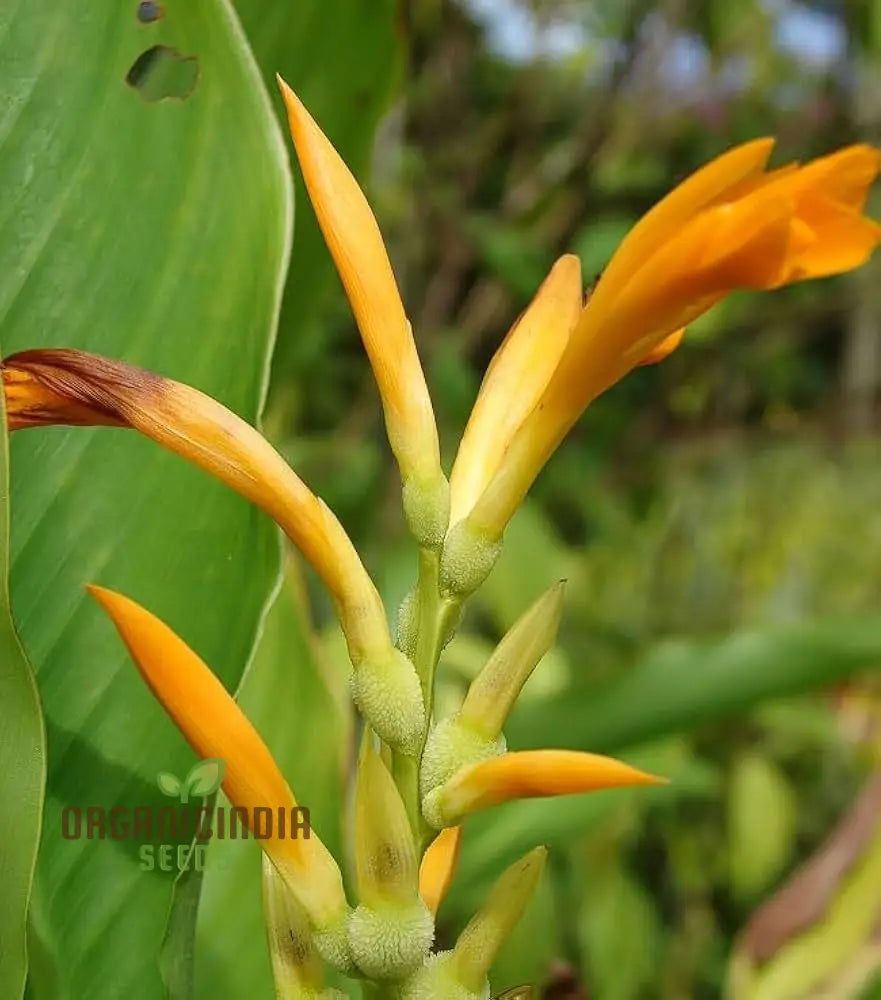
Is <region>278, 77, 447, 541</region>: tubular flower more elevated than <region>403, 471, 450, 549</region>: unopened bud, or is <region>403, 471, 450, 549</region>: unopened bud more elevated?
<region>278, 77, 447, 541</region>: tubular flower

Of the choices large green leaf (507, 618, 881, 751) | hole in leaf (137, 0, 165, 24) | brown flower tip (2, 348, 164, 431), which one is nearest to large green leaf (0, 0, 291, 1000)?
hole in leaf (137, 0, 165, 24)

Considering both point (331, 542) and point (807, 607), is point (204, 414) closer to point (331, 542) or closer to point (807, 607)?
point (331, 542)

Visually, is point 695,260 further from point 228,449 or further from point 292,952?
point 292,952

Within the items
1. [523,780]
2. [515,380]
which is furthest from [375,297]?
[523,780]

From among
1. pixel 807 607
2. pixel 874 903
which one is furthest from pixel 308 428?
pixel 874 903

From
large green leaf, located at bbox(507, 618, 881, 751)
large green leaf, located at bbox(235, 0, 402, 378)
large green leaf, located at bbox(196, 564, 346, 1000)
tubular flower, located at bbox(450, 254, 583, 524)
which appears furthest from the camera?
large green leaf, located at bbox(507, 618, 881, 751)

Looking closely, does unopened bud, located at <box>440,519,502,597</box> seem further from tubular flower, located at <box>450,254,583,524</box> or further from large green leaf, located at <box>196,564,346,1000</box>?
large green leaf, located at <box>196,564,346,1000</box>

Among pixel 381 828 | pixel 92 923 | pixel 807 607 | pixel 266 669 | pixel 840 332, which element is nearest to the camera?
pixel 381 828
